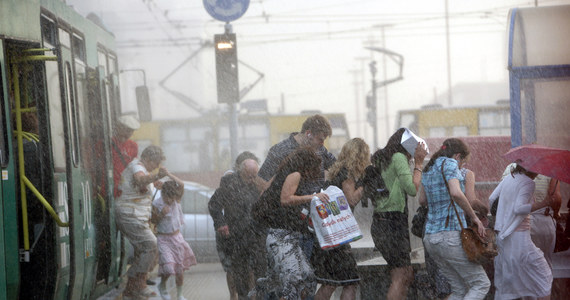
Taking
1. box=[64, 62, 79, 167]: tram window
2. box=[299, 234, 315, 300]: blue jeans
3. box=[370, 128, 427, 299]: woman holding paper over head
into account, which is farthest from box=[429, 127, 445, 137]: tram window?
box=[299, 234, 315, 300]: blue jeans

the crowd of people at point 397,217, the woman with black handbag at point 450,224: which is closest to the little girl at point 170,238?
the crowd of people at point 397,217

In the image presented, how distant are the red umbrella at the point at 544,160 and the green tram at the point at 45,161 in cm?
360

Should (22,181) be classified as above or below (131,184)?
above

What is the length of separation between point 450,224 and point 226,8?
6.95 metres

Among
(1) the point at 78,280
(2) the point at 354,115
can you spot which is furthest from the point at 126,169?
(2) the point at 354,115

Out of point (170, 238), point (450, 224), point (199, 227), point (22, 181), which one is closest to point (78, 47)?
point (170, 238)

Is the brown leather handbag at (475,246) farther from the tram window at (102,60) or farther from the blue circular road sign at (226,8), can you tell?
the blue circular road sign at (226,8)

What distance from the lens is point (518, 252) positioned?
7.01 m

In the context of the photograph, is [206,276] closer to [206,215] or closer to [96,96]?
[206,215]

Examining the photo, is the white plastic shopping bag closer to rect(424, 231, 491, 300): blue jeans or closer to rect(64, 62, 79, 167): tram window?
rect(424, 231, 491, 300): blue jeans

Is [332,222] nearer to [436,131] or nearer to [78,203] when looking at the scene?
[78,203]

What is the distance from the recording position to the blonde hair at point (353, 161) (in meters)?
6.96

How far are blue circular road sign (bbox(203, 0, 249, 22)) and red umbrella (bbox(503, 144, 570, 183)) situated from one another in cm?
659

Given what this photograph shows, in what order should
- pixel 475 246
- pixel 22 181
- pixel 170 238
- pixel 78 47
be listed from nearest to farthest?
pixel 22 181 → pixel 475 246 → pixel 78 47 → pixel 170 238
